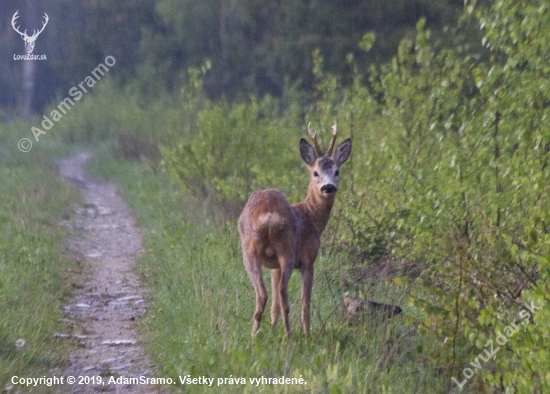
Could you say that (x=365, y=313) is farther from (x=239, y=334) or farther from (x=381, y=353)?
(x=239, y=334)

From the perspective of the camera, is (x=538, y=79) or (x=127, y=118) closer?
(x=538, y=79)

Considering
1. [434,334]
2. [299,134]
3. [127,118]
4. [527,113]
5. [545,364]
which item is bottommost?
[545,364]

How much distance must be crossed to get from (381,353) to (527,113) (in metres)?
2.44

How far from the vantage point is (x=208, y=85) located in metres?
34.5

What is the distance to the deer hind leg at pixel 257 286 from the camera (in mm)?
7137

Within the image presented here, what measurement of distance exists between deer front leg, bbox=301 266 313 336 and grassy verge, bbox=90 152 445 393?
4.8 inches

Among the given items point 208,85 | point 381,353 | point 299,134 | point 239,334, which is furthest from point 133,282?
point 208,85

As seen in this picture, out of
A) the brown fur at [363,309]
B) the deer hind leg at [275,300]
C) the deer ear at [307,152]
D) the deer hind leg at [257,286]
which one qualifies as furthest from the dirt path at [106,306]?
the deer ear at [307,152]

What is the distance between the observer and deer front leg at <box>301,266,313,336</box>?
23.9ft

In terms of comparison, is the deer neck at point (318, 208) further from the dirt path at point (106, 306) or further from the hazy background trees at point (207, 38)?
the hazy background trees at point (207, 38)

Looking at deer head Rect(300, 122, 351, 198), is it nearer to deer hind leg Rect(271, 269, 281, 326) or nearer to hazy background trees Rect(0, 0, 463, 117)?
deer hind leg Rect(271, 269, 281, 326)

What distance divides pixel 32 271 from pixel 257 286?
3359 millimetres

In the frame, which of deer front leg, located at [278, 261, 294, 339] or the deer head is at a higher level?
the deer head

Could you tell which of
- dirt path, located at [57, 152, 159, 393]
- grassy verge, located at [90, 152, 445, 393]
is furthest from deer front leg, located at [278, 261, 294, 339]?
dirt path, located at [57, 152, 159, 393]
